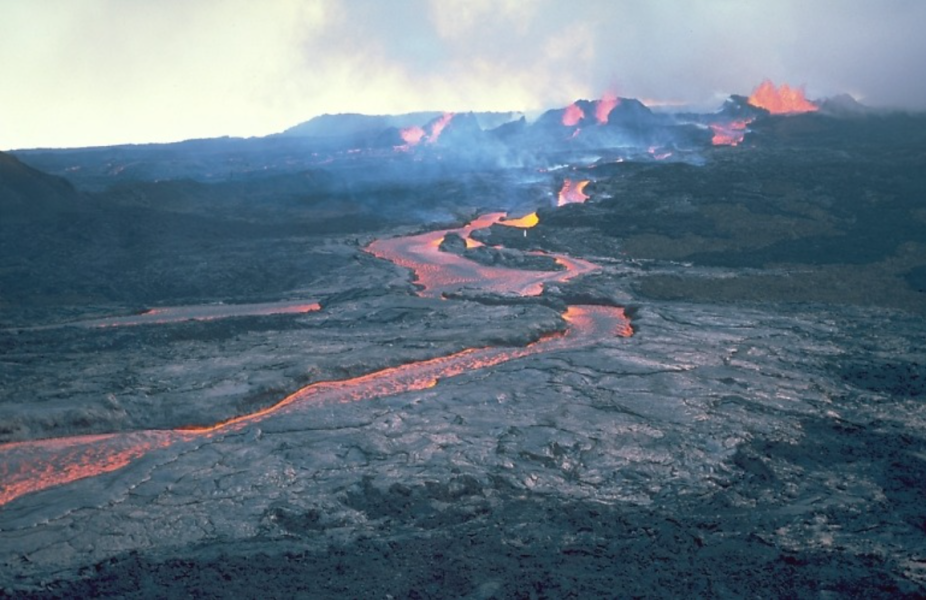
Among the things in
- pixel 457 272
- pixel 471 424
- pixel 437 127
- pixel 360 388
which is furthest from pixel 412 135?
pixel 471 424

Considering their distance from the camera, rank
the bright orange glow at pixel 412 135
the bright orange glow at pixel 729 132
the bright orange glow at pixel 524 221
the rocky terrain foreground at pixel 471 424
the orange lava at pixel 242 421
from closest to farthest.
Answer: the rocky terrain foreground at pixel 471 424
the orange lava at pixel 242 421
the bright orange glow at pixel 524 221
the bright orange glow at pixel 729 132
the bright orange glow at pixel 412 135

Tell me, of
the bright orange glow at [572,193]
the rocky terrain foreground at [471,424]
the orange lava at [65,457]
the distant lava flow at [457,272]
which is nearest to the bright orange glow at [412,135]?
the bright orange glow at [572,193]

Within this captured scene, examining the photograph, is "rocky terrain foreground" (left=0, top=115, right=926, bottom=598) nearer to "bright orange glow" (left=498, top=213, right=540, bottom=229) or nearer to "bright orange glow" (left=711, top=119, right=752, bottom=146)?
"bright orange glow" (left=498, top=213, right=540, bottom=229)

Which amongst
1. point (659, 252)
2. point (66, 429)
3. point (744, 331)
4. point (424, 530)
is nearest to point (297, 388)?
point (66, 429)

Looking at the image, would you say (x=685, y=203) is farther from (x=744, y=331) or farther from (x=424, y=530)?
(x=424, y=530)

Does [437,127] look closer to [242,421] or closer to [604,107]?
[604,107]

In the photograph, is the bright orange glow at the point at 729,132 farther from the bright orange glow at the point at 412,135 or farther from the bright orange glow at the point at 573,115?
the bright orange glow at the point at 412,135

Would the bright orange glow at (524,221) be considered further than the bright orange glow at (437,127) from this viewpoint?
No
